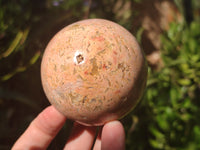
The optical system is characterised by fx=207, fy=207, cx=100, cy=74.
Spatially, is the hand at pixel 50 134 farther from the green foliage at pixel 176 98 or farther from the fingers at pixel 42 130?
the green foliage at pixel 176 98

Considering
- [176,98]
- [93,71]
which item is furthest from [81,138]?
[176,98]

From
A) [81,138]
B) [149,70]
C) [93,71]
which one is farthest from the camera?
[149,70]

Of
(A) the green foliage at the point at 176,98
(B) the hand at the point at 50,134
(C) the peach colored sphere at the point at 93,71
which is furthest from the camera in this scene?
(A) the green foliage at the point at 176,98

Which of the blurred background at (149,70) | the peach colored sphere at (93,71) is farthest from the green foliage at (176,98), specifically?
the peach colored sphere at (93,71)

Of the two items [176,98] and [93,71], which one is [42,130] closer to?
[93,71]

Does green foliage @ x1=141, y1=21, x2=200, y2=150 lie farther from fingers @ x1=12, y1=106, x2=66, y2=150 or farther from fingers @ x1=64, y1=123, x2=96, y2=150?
fingers @ x1=12, y1=106, x2=66, y2=150

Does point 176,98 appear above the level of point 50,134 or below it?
below

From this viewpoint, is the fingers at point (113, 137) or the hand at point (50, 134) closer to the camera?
the fingers at point (113, 137)
